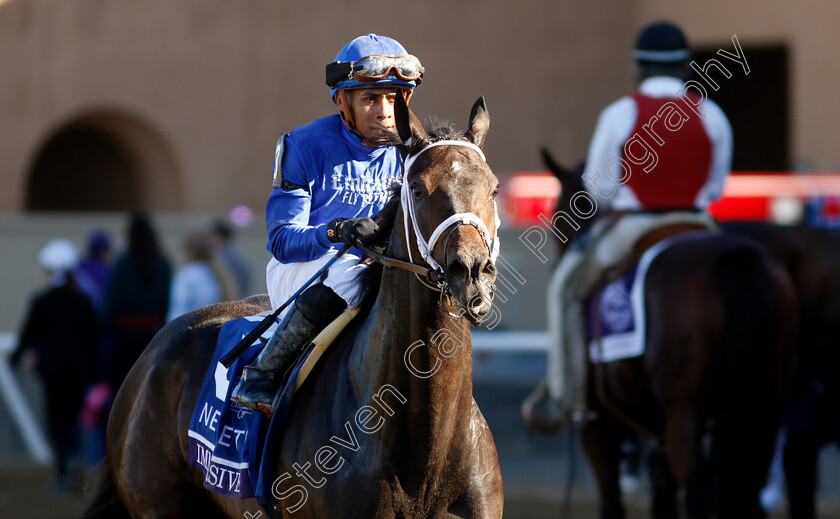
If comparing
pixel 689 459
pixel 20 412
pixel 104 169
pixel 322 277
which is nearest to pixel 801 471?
pixel 689 459

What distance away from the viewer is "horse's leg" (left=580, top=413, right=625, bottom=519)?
5.77m

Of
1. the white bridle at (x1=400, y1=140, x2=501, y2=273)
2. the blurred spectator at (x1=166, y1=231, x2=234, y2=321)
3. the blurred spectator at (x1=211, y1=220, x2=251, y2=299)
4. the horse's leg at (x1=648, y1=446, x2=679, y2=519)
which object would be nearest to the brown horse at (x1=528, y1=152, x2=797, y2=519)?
the horse's leg at (x1=648, y1=446, x2=679, y2=519)

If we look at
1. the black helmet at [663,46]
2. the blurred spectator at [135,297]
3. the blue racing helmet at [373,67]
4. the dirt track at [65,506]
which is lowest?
the dirt track at [65,506]

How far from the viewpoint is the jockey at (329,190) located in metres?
3.35

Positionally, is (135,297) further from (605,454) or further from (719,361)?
(719,361)

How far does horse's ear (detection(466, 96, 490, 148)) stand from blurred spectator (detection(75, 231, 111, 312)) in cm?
686

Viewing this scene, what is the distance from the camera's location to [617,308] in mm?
5426

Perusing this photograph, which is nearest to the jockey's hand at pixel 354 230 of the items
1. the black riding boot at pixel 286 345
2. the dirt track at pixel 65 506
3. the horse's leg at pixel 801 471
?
the black riding boot at pixel 286 345

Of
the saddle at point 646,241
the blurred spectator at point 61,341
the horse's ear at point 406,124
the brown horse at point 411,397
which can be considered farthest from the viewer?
the blurred spectator at point 61,341

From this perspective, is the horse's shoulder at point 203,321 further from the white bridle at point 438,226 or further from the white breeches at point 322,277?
the white bridle at point 438,226

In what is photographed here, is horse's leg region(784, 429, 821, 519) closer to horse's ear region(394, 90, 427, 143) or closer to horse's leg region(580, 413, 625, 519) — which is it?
horse's leg region(580, 413, 625, 519)

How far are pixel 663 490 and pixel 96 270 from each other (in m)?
5.89

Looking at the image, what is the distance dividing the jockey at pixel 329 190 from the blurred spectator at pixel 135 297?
4653 millimetres

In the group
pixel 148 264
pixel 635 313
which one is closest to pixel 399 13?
pixel 148 264
